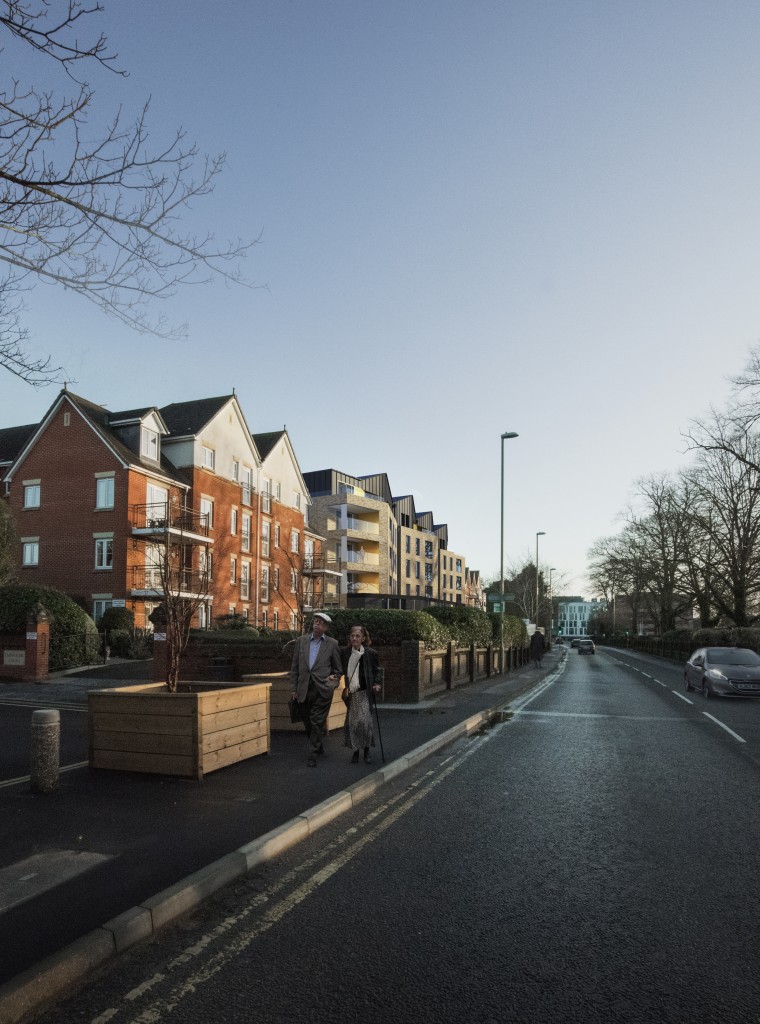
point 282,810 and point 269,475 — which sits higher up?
point 269,475

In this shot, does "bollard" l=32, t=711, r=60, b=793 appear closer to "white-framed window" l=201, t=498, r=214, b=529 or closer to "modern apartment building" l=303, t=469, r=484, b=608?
"white-framed window" l=201, t=498, r=214, b=529

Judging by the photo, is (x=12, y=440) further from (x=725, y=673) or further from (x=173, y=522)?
(x=725, y=673)

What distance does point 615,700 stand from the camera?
19.1m

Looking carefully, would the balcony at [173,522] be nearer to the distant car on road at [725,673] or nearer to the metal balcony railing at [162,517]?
the metal balcony railing at [162,517]

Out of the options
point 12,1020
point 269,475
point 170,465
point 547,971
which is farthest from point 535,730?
point 269,475

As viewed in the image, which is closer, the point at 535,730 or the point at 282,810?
the point at 282,810

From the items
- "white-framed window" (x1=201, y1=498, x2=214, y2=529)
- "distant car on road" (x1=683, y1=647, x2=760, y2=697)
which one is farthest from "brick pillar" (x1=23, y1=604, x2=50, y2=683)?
"distant car on road" (x1=683, y1=647, x2=760, y2=697)

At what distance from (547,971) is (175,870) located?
255 cm

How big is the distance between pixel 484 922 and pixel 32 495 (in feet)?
116

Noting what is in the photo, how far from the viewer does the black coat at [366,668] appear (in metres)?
9.33

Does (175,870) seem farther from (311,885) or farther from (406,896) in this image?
(406,896)

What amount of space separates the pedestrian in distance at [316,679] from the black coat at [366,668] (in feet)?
0.78

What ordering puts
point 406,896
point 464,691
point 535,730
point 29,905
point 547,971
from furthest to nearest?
point 464,691, point 535,730, point 406,896, point 29,905, point 547,971

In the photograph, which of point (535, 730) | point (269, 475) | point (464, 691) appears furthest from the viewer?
point (269, 475)
